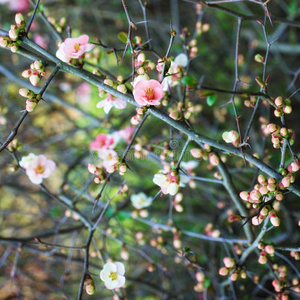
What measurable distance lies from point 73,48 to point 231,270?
0.97 metres

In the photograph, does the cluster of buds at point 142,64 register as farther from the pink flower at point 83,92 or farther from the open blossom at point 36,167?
the pink flower at point 83,92

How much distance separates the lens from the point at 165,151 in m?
1.15

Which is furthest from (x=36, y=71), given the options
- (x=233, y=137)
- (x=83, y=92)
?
(x=83, y=92)

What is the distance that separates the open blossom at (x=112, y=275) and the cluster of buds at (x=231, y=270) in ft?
1.21

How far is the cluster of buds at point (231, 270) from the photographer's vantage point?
1.10m

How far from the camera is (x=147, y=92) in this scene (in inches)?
35.5

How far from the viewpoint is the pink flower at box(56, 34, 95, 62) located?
3.08ft

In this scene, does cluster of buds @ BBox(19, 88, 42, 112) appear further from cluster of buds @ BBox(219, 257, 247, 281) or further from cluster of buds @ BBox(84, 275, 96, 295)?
cluster of buds @ BBox(219, 257, 247, 281)

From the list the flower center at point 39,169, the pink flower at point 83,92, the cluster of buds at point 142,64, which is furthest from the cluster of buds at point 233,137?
the pink flower at point 83,92

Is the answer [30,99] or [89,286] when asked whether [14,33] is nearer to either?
[30,99]

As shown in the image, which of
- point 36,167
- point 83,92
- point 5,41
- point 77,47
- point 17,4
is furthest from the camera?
point 83,92

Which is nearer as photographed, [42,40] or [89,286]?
[89,286]

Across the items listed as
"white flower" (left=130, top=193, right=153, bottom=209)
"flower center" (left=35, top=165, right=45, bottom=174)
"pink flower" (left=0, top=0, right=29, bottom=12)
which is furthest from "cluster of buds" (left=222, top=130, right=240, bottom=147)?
"pink flower" (left=0, top=0, right=29, bottom=12)

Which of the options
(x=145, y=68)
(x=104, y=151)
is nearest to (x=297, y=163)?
(x=145, y=68)
